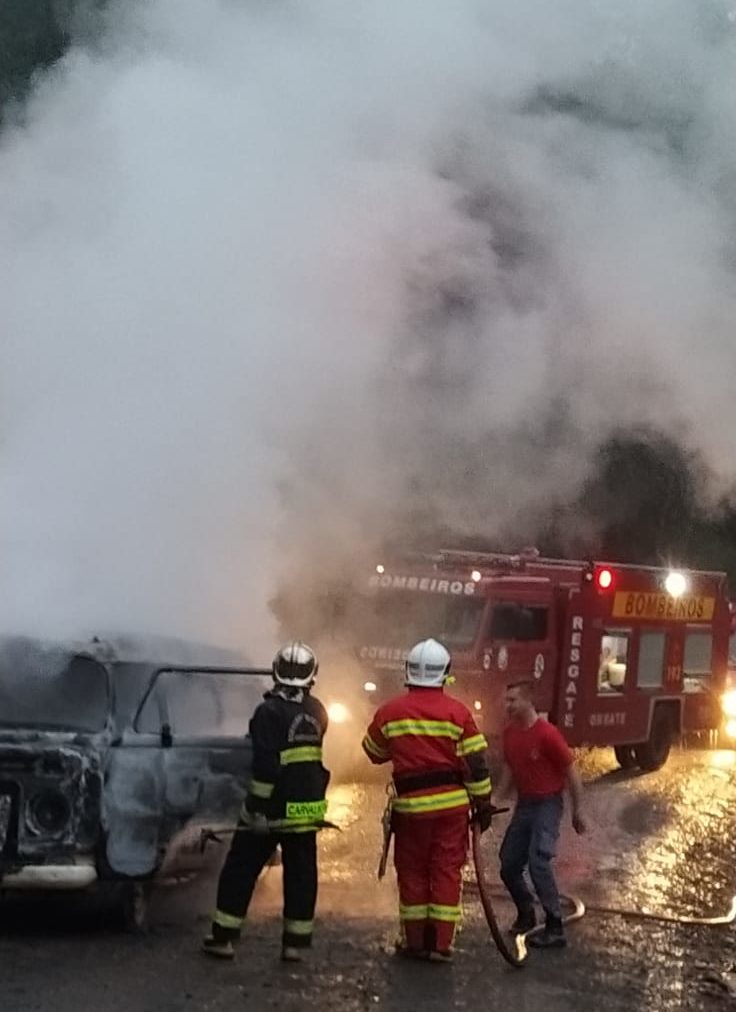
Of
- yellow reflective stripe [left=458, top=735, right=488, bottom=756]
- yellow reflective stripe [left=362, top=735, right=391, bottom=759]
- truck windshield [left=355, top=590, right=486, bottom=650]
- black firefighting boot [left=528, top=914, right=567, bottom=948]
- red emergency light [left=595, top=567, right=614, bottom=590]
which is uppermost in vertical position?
red emergency light [left=595, top=567, right=614, bottom=590]

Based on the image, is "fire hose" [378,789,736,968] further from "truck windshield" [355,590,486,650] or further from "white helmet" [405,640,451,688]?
"truck windshield" [355,590,486,650]

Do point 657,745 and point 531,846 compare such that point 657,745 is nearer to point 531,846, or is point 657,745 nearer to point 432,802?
point 531,846

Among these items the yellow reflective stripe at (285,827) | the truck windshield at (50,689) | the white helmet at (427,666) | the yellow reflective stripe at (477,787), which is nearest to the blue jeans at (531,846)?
the yellow reflective stripe at (477,787)

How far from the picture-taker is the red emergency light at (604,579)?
47.7 feet

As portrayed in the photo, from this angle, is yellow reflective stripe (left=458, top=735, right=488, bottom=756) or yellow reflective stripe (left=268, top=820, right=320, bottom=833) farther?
yellow reflective stripe (left=458, top=735, right=488, bottom=756)

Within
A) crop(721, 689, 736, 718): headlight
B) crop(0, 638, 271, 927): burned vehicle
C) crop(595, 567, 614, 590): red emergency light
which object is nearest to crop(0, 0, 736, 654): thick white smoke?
crop(0, 638, 271, 927): burned vehicle

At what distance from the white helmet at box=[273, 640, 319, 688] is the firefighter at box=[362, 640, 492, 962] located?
40cm

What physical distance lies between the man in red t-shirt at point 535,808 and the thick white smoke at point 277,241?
2.46m

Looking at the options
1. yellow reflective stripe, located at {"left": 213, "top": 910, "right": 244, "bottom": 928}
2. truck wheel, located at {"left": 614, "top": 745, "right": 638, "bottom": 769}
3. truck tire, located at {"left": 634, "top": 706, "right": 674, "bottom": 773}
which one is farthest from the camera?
truck wheel, located at {"left": 614, "top": 745, "right": 638, "bottom": 769}

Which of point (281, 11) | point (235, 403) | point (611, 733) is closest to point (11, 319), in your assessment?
point (235, 403)

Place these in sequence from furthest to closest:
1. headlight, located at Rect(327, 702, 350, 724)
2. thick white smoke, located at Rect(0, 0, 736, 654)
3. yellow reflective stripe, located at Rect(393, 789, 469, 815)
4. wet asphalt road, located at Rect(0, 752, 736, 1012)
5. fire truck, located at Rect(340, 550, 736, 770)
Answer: fire truck, located at Rect(340, 550, 736, 770) < headlight, located at Rect(327, 702, 350, 724) < thick white smoke, located at Rect(0, 0, 736, 654) < yellow reflective stripe, located at Rect(393, 789, 469, 815) < wet asphalt road, located at Rect(0, 752, 736, 1012)

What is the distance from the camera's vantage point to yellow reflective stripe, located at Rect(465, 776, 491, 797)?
648 cm

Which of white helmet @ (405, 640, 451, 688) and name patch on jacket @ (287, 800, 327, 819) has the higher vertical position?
white helmet @ (405, 640, 451, 688)

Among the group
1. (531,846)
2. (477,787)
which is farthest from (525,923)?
(477,787)
